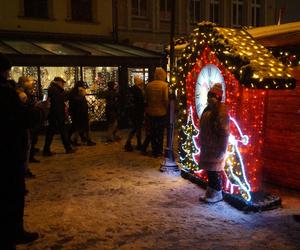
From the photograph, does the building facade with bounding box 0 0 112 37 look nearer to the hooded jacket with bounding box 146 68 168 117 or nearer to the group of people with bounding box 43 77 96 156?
the group of people with bounding box 43 77 96 156

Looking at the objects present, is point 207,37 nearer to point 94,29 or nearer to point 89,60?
point 89,60

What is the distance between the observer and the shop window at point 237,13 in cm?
2258

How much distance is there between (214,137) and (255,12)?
19.4 metres

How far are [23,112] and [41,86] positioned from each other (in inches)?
402

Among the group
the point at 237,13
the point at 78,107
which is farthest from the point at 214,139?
the point at 237,13

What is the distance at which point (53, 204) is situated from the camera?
6.51 meters

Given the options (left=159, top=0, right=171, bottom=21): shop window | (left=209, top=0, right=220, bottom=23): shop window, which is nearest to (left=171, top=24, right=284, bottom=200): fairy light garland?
(left=159, top=0, right=171, bottom=21): shop window

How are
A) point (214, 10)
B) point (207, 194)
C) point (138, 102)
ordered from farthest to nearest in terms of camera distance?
point (214, 10), point (138, 102), point (207, 194)

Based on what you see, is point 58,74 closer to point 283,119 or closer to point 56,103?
point 56,103

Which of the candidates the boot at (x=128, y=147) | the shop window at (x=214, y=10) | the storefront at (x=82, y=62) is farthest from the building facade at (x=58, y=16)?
the boot at (x=128, y=147)

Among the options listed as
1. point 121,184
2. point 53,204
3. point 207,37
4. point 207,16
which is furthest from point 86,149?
point 207,16

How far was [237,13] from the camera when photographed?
2272 centimetres

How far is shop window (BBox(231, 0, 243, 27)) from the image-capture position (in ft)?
74.1

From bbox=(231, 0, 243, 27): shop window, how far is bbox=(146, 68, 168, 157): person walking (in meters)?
14.1
